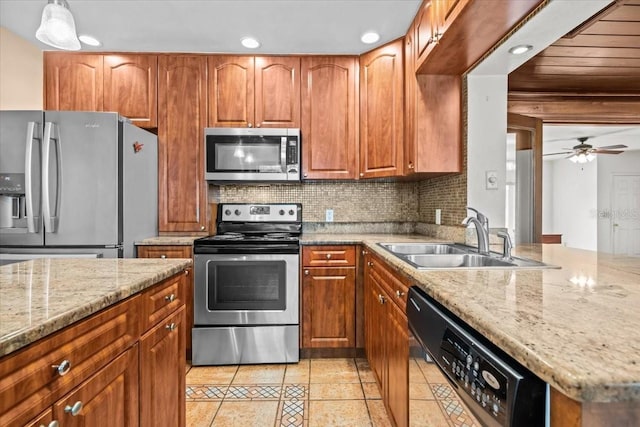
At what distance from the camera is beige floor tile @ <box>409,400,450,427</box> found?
0.92 meters

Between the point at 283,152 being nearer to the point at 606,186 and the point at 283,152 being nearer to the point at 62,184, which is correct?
the point at 62,184

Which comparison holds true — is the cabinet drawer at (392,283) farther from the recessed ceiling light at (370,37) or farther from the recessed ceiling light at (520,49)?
the recessed ceiling light at (370,37)

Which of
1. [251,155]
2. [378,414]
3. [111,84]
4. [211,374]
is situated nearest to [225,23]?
[251,155]

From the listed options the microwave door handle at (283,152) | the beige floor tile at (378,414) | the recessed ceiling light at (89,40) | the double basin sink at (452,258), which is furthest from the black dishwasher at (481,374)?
the recessed ceiling light at (89,40)

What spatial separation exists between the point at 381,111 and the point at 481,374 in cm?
227

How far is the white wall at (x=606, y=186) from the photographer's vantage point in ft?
21.6

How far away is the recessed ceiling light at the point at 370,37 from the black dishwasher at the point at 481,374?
2.12 meters

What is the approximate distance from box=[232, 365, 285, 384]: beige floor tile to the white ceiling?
239 cm

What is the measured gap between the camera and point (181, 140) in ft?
9.07

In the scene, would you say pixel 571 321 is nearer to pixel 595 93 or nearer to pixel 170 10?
pixel 170 10

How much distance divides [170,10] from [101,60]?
975 mm

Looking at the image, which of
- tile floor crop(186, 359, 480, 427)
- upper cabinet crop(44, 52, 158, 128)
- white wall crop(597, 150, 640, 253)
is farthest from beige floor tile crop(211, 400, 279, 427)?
white wall crop(597, 150, 640, 253)

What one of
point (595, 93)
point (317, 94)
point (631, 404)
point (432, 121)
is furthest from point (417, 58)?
point (631, 404)

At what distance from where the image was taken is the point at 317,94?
281cm
